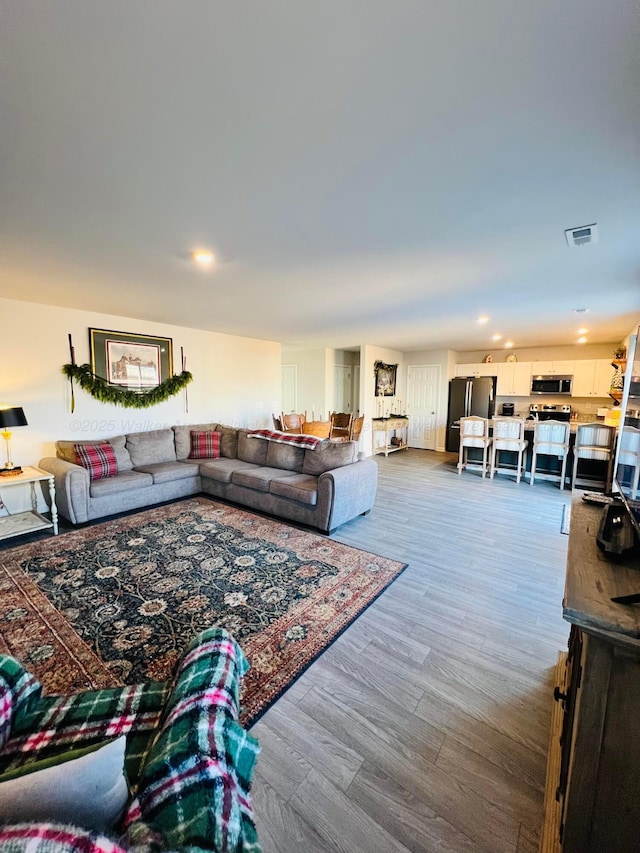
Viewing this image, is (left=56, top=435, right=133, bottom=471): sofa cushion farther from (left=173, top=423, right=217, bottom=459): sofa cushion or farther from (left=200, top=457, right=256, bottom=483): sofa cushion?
(left=200, top=457, right=256, bottom=483): sofa cushion

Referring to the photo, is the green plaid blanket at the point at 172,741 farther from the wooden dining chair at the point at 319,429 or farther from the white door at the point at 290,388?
the white door at the point at 290,388

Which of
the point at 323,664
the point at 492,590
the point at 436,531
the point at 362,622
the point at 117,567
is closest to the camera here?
the point at 323,664

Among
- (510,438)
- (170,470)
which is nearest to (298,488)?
(170,470)

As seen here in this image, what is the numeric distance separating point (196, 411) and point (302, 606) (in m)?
4.08

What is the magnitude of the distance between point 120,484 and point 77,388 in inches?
56.4

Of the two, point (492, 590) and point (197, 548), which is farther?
point (197, 548)

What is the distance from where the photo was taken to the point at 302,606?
233 cm

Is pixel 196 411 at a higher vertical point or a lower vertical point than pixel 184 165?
lower

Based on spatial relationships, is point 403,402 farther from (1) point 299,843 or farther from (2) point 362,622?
(1) point 299,843

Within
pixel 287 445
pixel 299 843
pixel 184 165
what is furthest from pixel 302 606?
pixel 184 165

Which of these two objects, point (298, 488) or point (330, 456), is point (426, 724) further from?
point (330, 456)

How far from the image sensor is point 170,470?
4.35m

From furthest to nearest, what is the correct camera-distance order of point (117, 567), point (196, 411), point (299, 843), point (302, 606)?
point (196, 411) < point (117, 567) < point (302, 606) < point (299, 843)

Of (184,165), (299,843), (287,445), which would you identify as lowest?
(299,843)
